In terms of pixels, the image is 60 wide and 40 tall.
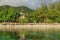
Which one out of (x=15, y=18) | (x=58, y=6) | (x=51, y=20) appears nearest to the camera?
(x=51, y=20)

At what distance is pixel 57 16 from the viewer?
190 feet

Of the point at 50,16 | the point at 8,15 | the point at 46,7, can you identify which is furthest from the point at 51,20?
the point at 46,7

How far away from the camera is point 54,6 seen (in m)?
73.3

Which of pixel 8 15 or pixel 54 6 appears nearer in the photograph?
pixel 8 15

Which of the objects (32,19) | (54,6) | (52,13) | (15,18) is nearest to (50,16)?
(52,13)

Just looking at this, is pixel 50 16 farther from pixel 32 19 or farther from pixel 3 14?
pixel 3 14

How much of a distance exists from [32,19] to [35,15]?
316 centimetres

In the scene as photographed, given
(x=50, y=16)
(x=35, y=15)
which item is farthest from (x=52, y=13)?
(x=35, y=15)

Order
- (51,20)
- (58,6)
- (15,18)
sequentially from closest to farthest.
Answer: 1. (51,20)
2. (15,18)
3. (58,6)

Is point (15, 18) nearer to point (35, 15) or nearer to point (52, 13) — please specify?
point (35, 15)

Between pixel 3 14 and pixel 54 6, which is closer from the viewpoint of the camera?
pixel 3 14

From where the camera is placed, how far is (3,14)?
5794 cm

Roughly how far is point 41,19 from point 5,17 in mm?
11038

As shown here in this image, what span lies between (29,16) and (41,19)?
377 cm
